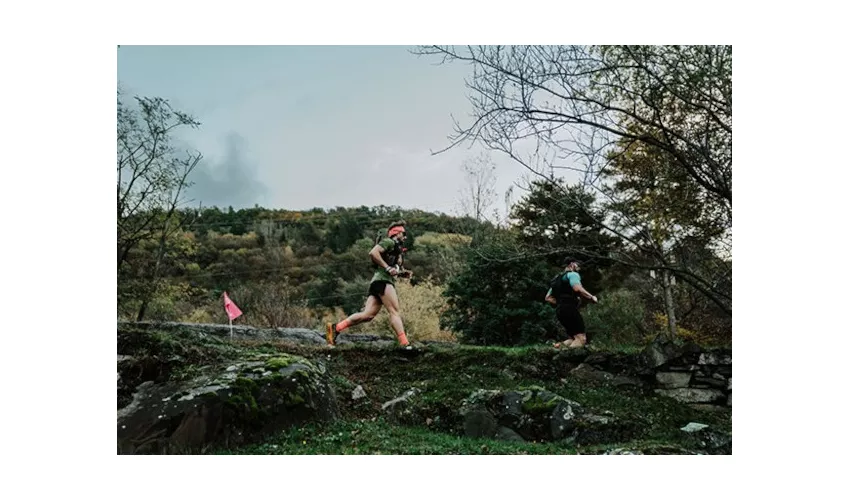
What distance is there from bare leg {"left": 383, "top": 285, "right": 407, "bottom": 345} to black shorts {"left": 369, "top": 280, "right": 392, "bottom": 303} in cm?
4

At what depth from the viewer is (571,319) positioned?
7.65 meters

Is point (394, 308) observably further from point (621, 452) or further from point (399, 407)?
point (621, 452)

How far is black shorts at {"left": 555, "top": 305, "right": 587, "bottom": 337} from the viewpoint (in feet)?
25.1

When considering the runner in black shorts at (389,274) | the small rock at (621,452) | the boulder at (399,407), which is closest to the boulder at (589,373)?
the small rock at (621,452)

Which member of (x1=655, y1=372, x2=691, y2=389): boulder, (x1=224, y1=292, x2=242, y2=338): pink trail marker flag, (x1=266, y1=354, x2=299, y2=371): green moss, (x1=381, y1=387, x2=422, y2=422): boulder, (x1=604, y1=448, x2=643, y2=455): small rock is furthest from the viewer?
(x1=224, y1=292, x2=242, y2=338): pink trail marker flag

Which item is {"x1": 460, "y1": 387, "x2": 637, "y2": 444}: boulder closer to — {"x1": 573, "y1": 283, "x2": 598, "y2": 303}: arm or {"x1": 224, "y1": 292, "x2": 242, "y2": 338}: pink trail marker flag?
{"x1": 573, "y1": 283, "x2": 598, "y2": 303}: arm

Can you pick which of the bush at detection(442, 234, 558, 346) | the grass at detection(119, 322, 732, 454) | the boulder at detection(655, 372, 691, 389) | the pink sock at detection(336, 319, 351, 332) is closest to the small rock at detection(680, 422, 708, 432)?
the grass at detection(119, 322, 732, 454)

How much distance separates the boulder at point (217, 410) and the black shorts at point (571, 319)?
2785 millimetres

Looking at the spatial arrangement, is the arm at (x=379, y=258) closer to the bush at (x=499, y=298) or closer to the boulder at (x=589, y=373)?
the bush at (x=499, y=298)

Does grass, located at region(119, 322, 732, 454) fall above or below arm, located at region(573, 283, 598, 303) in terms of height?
below

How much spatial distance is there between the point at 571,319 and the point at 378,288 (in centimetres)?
216

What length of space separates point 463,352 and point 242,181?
Answer: 9.90ft

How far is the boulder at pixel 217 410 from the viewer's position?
6012 millimetres

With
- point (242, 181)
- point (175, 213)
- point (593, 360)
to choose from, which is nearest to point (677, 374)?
point (593, 360)
